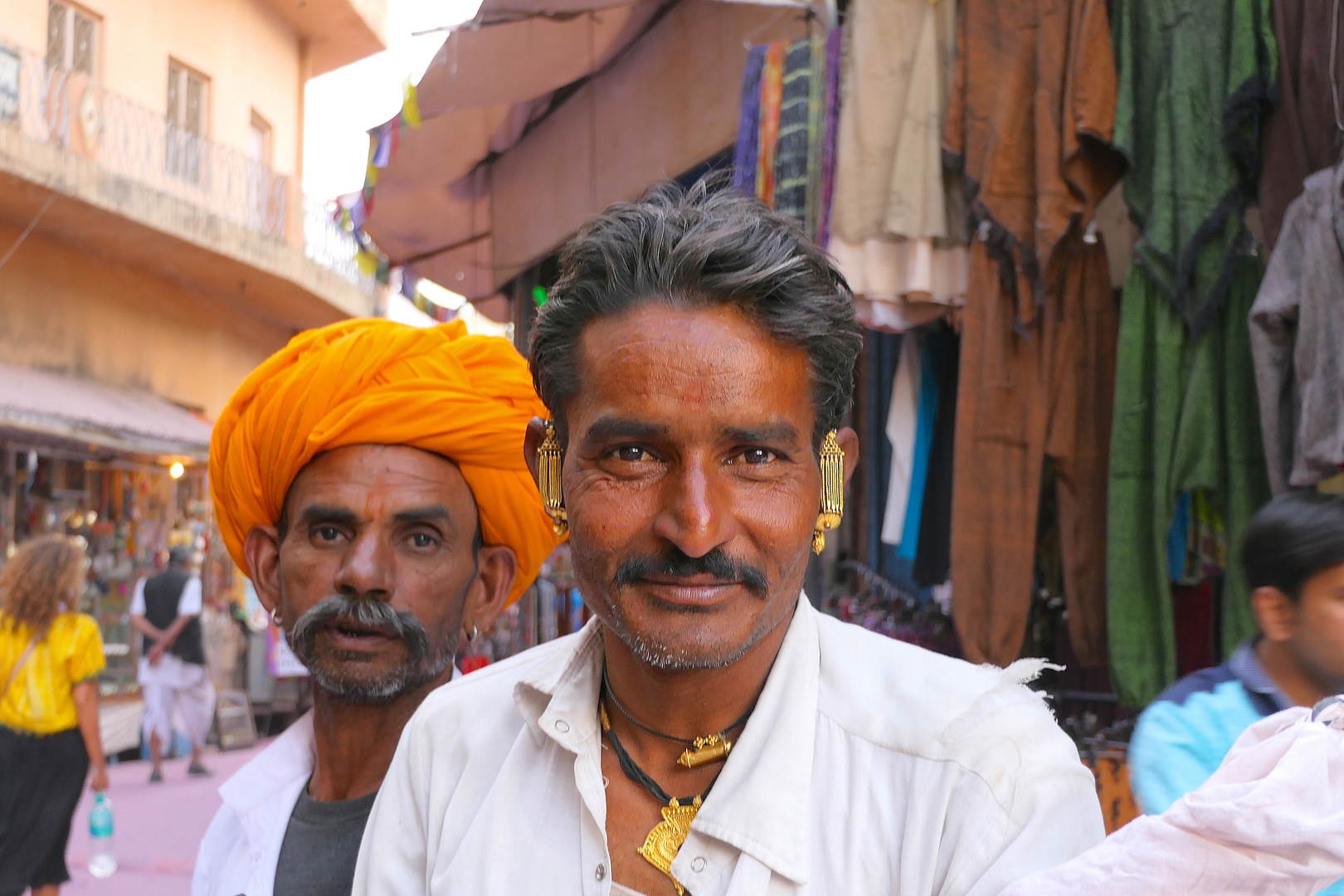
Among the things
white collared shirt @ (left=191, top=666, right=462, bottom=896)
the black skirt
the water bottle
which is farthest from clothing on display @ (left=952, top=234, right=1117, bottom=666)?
the water bottle

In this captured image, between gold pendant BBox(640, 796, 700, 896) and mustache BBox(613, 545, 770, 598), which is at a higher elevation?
mustache BBox(613, 545, 770, 598)

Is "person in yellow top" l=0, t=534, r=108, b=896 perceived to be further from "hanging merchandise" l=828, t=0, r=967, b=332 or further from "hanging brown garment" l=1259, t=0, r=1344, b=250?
"hanging brown garment" l=1259, t=0, r=1344, b=250

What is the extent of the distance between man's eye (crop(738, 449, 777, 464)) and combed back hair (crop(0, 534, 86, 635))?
17.4 ft

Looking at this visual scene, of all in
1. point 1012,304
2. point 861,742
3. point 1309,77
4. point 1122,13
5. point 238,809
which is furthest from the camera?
point 1012,304

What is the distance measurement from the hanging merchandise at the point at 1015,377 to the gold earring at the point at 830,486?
72.4 inches

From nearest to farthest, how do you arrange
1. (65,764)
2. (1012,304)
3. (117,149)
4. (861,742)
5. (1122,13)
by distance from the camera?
(861,742)
(1122,13)
(1012,304)
(65,764)
(117,149)

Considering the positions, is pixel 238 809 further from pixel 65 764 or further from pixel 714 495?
pixel 65 764

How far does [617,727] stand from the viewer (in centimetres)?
160

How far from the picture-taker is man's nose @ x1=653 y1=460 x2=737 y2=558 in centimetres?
138

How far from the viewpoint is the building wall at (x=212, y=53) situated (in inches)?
Result: 214

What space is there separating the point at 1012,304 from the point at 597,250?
→ 214 centimetres

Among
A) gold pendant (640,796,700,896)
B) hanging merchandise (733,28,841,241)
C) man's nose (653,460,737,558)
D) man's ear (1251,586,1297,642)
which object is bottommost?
gold pendant (640,796,700,896)

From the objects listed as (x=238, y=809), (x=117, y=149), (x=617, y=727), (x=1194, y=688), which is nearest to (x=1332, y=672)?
(x=1194, y=688)

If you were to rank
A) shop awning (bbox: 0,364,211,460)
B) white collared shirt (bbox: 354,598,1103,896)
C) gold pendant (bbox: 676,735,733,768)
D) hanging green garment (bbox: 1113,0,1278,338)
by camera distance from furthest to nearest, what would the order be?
shop awning (bbox: 0,364,211,460)
hanging green garment (bbox: 1113,0,1278,338)
gold pendant (bbox: 676,735,733,768)
white collared shirt (bbox: 354,598,1103,896)
